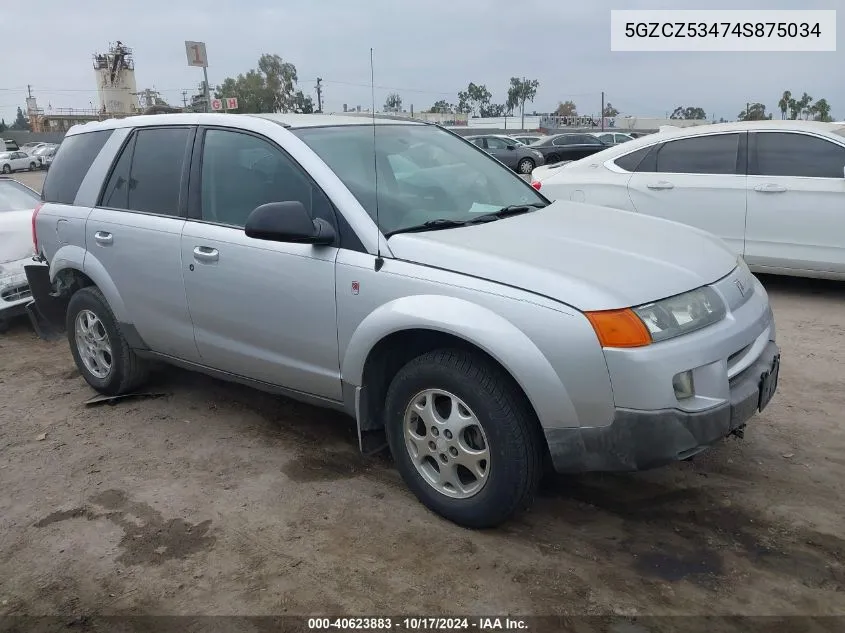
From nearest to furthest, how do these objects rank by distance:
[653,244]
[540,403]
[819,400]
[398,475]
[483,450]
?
[540,403], [483,450], [653,244], [398,475], [819,400]

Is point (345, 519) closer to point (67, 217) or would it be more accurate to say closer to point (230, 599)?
point (230, 599)

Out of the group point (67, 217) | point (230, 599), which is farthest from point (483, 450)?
point (67, 217)

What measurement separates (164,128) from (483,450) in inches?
113

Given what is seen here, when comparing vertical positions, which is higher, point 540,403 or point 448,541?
point 540,403

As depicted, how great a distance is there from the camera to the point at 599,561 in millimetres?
2934

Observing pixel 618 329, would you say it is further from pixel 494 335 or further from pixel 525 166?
pixel 525 166

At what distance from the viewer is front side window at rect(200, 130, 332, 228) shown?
141 inches

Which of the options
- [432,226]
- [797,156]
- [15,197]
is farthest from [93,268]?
[797,156]

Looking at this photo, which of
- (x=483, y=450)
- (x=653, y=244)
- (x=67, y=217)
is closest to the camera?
(x=483, y=450)

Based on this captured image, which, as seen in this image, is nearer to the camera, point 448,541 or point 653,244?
point 448,541

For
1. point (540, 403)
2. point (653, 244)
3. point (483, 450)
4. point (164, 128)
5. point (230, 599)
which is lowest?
point (230, 599)

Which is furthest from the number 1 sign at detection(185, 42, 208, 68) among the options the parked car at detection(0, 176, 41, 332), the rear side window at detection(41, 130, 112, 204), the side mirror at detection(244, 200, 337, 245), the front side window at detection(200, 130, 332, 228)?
the side mirror at detection(244, 200, 337, 245)

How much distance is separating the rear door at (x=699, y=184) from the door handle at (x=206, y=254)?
480 centimetres

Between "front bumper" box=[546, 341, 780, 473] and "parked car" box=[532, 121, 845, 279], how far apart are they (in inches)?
167
